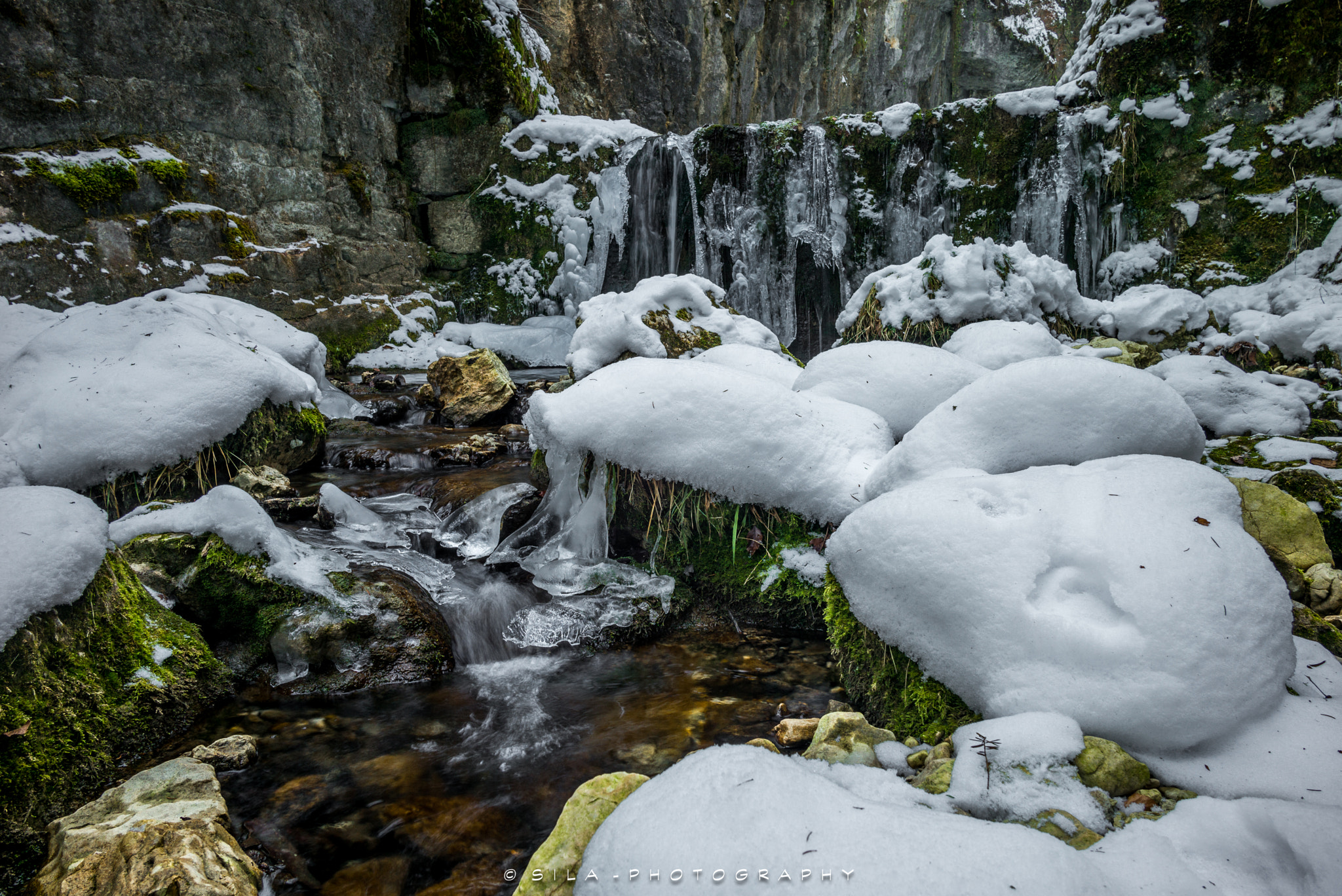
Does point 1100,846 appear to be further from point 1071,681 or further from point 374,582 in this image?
point 374,582

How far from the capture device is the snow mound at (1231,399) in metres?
3.64

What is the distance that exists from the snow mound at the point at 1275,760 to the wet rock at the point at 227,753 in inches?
109

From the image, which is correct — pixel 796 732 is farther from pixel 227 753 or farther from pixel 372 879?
pixel 227 753

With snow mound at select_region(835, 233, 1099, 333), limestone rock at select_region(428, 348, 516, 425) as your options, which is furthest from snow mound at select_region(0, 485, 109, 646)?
snow mound at select_region(835, 233, 1099, 333)

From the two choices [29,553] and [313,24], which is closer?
[29,553]

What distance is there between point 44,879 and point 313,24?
11806mm

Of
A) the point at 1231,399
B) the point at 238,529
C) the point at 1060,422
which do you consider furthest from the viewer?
the point at 1231,399

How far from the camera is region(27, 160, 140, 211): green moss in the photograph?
719 cm

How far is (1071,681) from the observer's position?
1601 millimetres

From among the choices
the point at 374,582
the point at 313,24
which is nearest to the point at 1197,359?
the point at 374,582

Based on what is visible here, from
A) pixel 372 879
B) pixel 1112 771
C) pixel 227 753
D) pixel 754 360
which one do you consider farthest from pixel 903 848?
pixel 754 360

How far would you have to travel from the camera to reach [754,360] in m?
4.46

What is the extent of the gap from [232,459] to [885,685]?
4.29 metres

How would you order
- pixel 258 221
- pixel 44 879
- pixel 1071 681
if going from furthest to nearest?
1. pixel 258 221
2. pixel 1071 681
3. pixel 44 879
